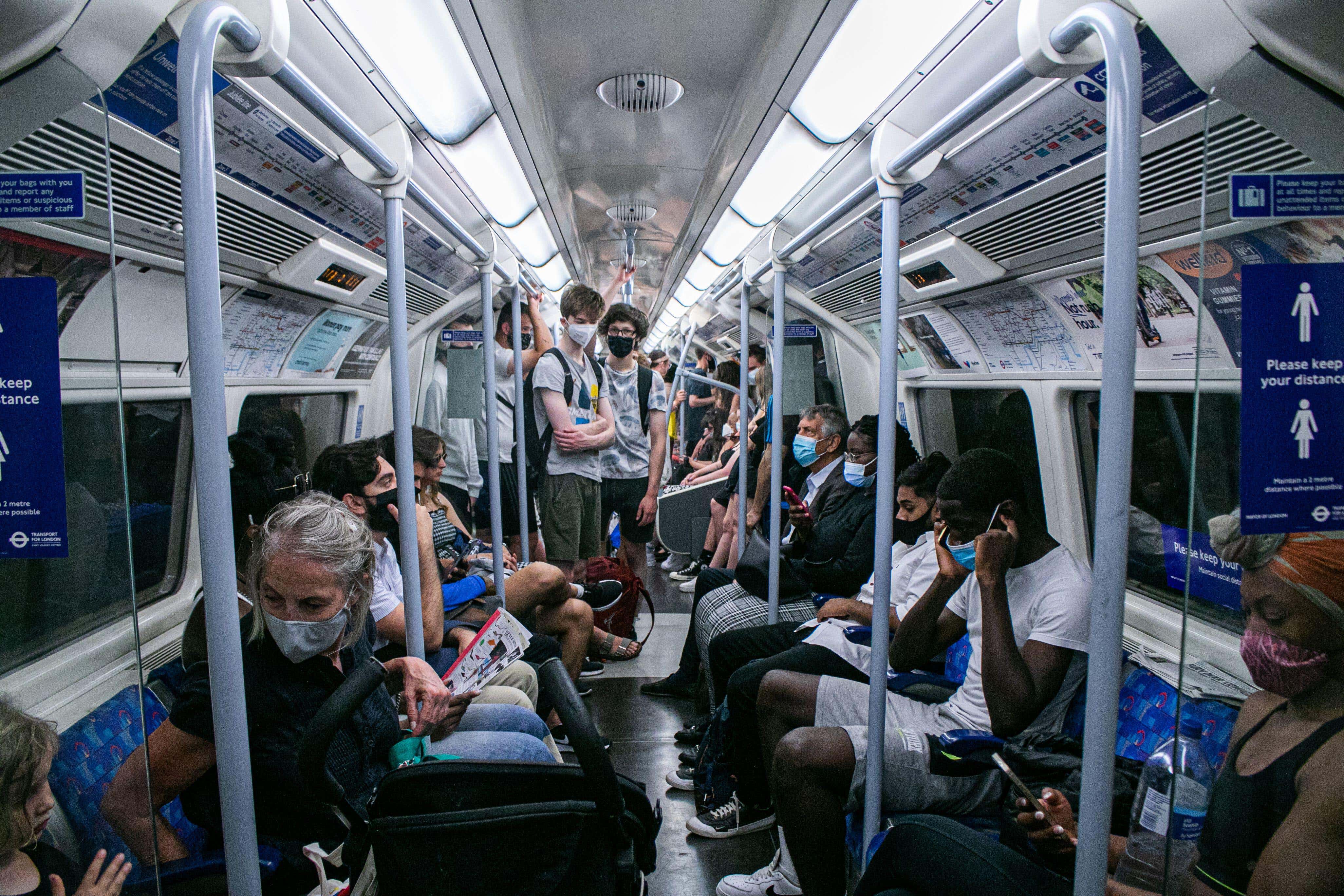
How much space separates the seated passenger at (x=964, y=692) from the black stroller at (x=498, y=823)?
2.66 feet

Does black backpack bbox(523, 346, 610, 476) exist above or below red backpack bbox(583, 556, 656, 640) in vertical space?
above

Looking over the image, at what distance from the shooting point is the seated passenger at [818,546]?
358cm

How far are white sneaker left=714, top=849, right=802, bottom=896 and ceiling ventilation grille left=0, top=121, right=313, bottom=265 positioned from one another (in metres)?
2.53

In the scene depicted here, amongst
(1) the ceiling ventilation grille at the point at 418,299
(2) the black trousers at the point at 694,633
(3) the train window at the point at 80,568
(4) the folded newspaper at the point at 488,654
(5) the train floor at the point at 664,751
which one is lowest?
(5) the train floor at the point at 664,751

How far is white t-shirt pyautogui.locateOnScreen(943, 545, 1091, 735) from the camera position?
6.93 feet

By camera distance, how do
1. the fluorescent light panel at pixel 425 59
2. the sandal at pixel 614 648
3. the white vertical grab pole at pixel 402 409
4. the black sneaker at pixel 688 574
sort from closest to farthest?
the white vertical grab pole at pixel 402 409, the fluorescent light panel at pixel 425 59, the sandal at pixel 614 648, the black sneaker at pixel 688 574

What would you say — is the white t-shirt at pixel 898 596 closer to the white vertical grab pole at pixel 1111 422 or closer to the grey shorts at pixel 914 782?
the grey shorts at pixel 914 782

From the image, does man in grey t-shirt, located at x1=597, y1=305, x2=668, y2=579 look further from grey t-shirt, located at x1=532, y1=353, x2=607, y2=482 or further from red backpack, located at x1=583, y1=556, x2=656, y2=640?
red backpack, located at x1=583, y1=556, x2=656, y2=640

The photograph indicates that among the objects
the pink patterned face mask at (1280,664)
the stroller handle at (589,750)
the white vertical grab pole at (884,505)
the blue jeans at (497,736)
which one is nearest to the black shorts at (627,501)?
the blue jeans at (497,736)

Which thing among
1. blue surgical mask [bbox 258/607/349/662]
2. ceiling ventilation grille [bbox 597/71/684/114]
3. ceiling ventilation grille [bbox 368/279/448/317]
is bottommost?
Result: blue surgical mask [bbox 258/607/349/662]

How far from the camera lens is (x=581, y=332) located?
4.27m

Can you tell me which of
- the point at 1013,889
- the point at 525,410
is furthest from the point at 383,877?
Answer: the point at 525,410

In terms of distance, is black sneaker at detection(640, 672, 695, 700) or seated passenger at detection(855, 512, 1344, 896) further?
black sneaker at detection(640, 672, 695, 700)

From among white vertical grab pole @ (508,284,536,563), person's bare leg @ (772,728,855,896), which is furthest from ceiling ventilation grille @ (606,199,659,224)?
person's bare leg @ (772,728,855,896)
